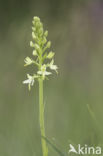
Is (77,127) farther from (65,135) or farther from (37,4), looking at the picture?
(37,4)

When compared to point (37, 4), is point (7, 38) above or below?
below

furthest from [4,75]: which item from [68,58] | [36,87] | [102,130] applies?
[102,130]

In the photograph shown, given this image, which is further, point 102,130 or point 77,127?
point 77,127
